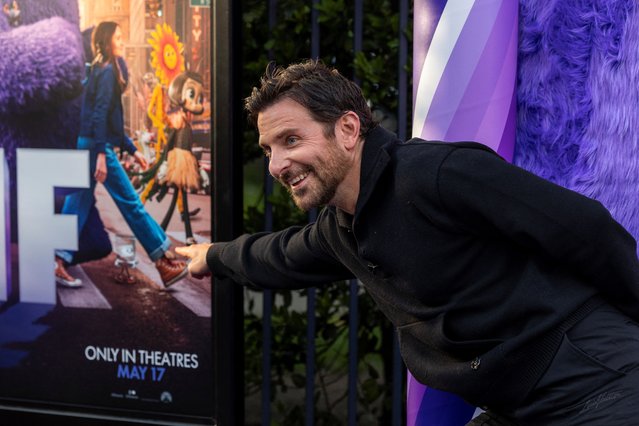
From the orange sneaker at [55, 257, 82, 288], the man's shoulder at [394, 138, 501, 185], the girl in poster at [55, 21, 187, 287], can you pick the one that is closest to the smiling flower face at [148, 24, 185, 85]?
the girl in poster at [55, 21, 187, 287]

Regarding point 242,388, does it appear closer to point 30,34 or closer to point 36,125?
point 36,125

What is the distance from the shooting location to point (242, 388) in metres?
3.43

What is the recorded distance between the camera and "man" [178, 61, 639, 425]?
206 cm

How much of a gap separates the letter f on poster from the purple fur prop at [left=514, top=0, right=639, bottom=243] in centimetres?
163

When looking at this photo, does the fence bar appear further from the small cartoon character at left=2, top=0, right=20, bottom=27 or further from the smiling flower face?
the small cartoon character at left=2, top=0, right=20, bottom=27

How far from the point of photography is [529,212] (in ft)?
6.70

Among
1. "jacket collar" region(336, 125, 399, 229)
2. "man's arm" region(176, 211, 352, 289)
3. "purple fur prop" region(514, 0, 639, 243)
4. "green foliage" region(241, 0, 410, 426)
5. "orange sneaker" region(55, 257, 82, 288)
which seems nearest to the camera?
"jacket collar" region(336, 125, 399, 229)

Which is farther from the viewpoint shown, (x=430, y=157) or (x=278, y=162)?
(x=278, y=162)

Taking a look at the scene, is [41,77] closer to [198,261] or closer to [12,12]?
[12,12]

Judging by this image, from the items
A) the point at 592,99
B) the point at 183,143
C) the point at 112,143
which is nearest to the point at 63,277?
the point at 112,143

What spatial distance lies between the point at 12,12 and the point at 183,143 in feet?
2.56

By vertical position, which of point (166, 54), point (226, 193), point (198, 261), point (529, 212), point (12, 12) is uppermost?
point (12, 12)

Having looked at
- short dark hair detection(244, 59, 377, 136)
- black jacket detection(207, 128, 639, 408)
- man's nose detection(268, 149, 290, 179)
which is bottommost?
black jacket detection(207, 128, 639, 408)

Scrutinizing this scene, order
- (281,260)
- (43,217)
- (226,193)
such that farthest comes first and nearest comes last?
(43,217) → (226,193) → (281,260)
